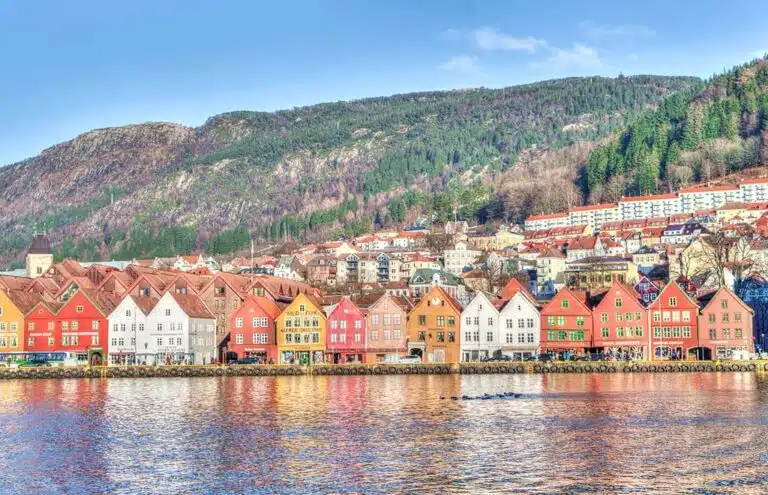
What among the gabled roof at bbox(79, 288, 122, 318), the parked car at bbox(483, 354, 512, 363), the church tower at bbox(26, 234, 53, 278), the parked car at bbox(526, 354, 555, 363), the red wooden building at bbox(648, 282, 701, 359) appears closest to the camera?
the parked car at bbox(526, 354, 555, 363)

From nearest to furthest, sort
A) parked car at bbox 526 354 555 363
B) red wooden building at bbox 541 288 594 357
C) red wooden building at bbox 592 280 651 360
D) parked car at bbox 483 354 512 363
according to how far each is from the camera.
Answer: parked car at bbox 526 354 555 363
red wooden building at bbox 592 280 651 360
parked car at bbox 483 354 512 363
red wooden building at bbox 541 288 594 357

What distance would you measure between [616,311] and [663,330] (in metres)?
4.83

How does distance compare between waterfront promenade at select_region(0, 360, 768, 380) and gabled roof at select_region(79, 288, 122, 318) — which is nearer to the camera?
waterfront promenade at select_region(0, 360, 768, 380)

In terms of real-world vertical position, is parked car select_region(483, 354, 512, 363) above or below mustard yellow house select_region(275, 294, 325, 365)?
below

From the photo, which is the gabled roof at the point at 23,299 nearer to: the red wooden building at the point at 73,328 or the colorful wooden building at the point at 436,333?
the red wooden building at the point at 73,328

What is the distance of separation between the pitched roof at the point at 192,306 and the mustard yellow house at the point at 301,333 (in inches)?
354

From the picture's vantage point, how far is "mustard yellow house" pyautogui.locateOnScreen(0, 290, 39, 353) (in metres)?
111

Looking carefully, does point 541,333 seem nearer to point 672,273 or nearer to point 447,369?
point 447,369

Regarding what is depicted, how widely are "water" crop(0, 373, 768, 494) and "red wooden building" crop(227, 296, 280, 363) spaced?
3035 centimetres

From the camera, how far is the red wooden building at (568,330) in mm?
105250

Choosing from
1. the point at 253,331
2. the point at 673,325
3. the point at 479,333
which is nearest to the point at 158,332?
the point at 253,331

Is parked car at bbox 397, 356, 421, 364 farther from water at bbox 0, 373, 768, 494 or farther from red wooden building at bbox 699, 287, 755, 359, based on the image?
red wooden building at bbox 699, 287, 755, 359

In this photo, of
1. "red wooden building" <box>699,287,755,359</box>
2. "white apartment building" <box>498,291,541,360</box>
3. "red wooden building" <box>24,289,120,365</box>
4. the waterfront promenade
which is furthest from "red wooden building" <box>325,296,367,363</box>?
"red wooden building" <box>699,287,755,359</box>

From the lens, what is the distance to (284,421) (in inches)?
2180
